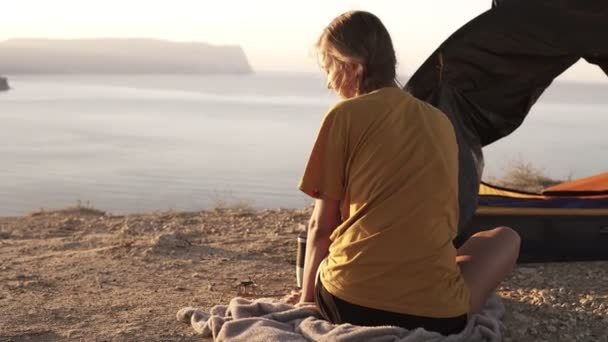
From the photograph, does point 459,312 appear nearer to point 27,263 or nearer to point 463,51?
point 463,51

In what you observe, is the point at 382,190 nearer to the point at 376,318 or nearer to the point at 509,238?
the point at 376,318

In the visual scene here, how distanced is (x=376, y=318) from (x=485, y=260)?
581mm

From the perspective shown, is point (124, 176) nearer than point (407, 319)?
No

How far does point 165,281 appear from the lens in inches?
185

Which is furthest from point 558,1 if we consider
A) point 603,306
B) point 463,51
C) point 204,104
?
point 204,104

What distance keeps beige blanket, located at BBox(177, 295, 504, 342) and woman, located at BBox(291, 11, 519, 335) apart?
7cm

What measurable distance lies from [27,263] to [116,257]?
0.55 m

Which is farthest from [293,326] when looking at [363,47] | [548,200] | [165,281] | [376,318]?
[548,200]

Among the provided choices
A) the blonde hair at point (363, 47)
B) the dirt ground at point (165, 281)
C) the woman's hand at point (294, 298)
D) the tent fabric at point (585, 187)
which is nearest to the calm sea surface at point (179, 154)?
the dirt ground at point (165, 281)

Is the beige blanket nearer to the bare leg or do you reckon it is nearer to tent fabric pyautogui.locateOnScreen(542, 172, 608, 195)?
the bare leg

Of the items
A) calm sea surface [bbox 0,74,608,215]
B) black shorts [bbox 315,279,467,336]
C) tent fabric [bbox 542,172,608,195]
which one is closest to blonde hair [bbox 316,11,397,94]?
black shorts [bbox 315,279,467,336]

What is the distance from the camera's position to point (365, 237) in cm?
301

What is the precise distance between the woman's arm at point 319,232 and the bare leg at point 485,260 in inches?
22.6

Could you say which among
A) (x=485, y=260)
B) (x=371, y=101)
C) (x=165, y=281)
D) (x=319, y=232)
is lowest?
(x=165, y=281)
